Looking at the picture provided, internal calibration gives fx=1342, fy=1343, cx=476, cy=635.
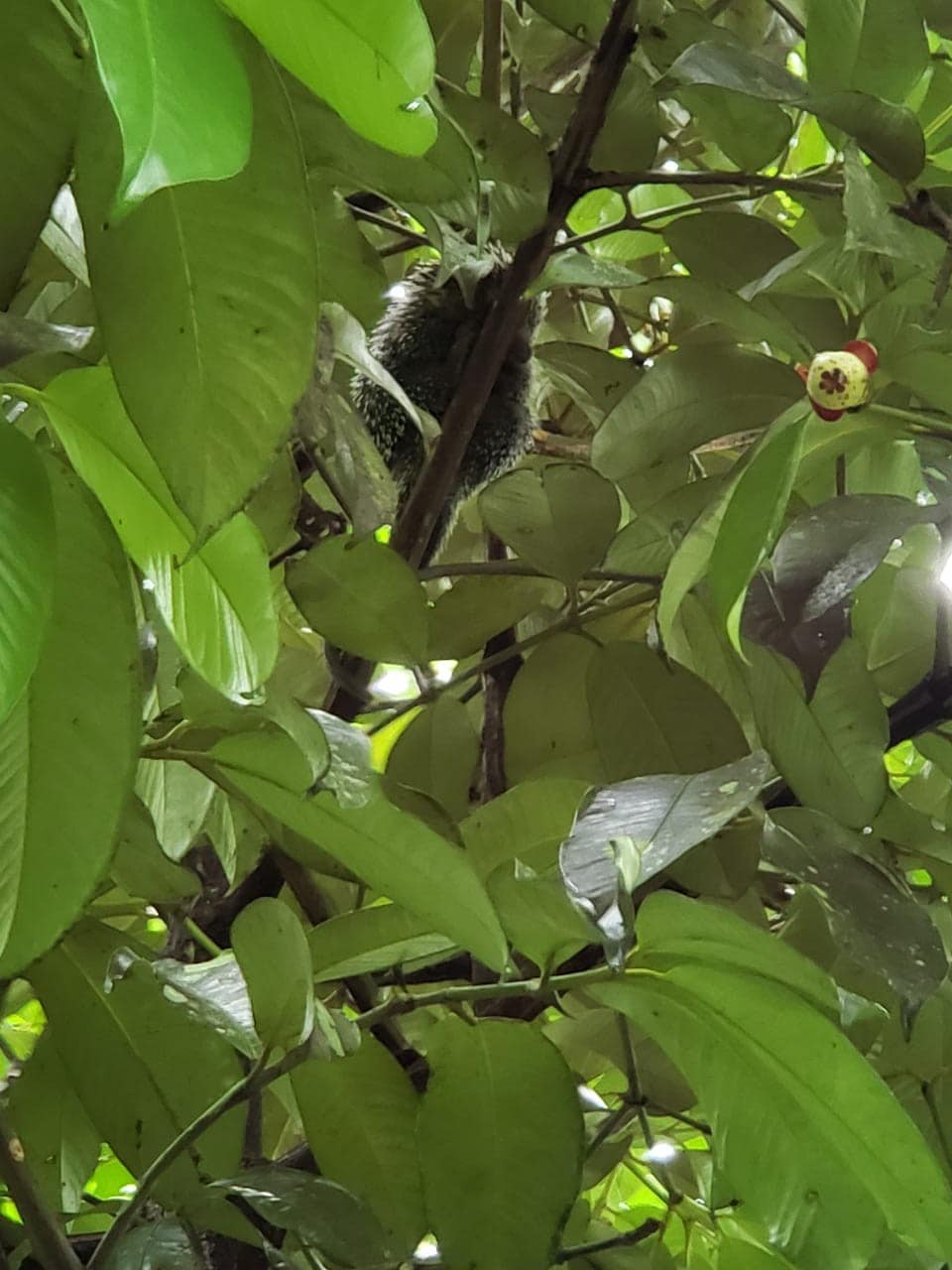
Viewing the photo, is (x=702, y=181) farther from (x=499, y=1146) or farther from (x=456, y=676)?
(x=499, y=1146)

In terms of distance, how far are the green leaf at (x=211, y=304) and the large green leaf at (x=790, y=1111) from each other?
0.65 feet

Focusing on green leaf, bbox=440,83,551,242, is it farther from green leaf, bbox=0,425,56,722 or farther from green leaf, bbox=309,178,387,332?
green leaf, bbox=0,425,56,722

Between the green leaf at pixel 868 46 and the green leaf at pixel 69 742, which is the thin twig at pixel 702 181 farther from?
the green leaf at pixel 69 742

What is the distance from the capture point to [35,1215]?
1.39 feet

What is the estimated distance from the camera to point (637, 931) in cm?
39

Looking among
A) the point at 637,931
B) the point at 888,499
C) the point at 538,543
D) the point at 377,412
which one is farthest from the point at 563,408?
the point at 637,931

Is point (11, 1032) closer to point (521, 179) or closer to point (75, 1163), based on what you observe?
point (75, 1163)

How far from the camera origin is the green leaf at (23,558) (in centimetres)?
26

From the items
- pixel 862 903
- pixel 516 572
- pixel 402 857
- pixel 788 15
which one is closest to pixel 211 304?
pixel 402 857

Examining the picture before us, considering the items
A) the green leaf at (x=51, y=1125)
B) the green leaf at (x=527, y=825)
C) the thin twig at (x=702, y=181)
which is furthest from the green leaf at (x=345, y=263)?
the green leaf at (x=51, y=1125)

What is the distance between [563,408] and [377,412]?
348mm

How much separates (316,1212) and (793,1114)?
0.16 metres

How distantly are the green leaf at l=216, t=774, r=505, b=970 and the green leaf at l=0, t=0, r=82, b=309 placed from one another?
0.57ft

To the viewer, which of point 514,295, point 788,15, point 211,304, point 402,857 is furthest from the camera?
point 788,15
